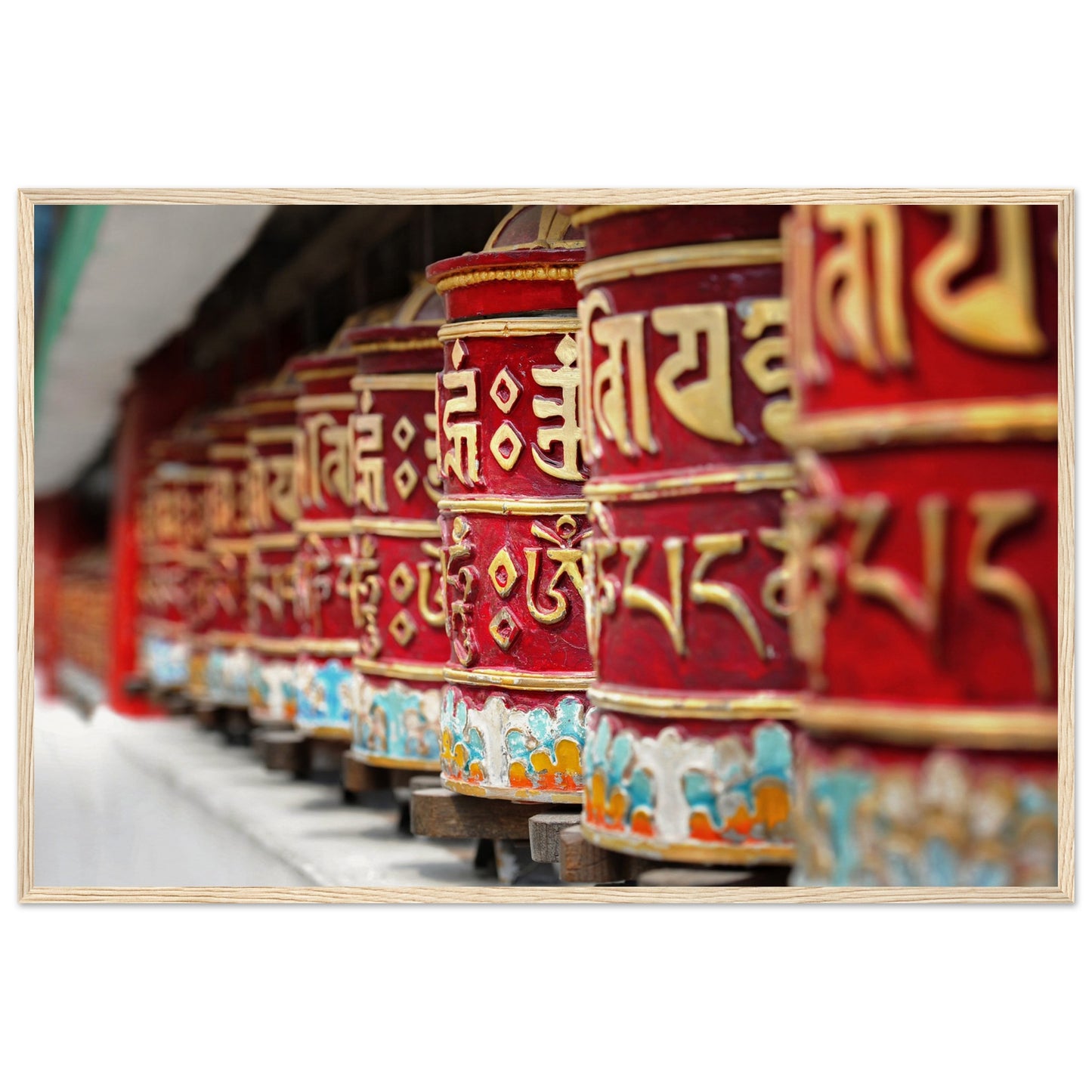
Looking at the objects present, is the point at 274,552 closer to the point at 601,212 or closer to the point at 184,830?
the point at 184,830

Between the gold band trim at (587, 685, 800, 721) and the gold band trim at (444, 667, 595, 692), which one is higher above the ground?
the gold band trim at (587, 685, 800, 721)

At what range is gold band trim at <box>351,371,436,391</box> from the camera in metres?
4.91

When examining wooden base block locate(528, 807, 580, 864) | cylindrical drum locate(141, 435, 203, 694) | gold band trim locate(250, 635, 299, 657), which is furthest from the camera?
cylindrical drum locate(141, 435, 203, 694)

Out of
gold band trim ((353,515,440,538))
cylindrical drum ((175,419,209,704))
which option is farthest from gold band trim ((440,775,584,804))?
cylindrical drum ((175,419,209,704))

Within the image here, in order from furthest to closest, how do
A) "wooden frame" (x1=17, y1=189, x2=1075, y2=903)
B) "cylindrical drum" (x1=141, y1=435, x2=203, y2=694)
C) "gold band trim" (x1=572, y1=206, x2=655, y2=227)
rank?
"cylindrical drum" (x1=141, y1=435, x2=203, y2=694)
"gold band trim" (x1=572, y1=206, x2=655, y2=227)
"wooden frame" (x1=17, y1=189, x2=1075, y2=903)

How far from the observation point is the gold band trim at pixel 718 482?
310cm

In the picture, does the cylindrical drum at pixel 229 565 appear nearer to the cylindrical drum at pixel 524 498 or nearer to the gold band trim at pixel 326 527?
the gold band trim at pixel 326 527

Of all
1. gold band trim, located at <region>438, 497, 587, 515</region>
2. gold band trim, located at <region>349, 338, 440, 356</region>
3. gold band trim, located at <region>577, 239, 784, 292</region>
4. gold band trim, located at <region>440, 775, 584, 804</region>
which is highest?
gold band trim, located at <region>349, 338, 440, 356</region>

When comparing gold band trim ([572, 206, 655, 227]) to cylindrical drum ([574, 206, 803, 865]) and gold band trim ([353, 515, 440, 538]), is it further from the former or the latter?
gold band trim ([353, 515, 440, 538])

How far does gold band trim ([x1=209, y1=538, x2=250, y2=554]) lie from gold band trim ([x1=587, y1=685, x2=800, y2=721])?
438 centimetres

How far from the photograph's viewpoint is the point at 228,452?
24.9 ft

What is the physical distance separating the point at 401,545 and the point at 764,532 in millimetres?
1985

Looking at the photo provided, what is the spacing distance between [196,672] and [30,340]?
4.24 m

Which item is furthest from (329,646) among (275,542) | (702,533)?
(702,533)
